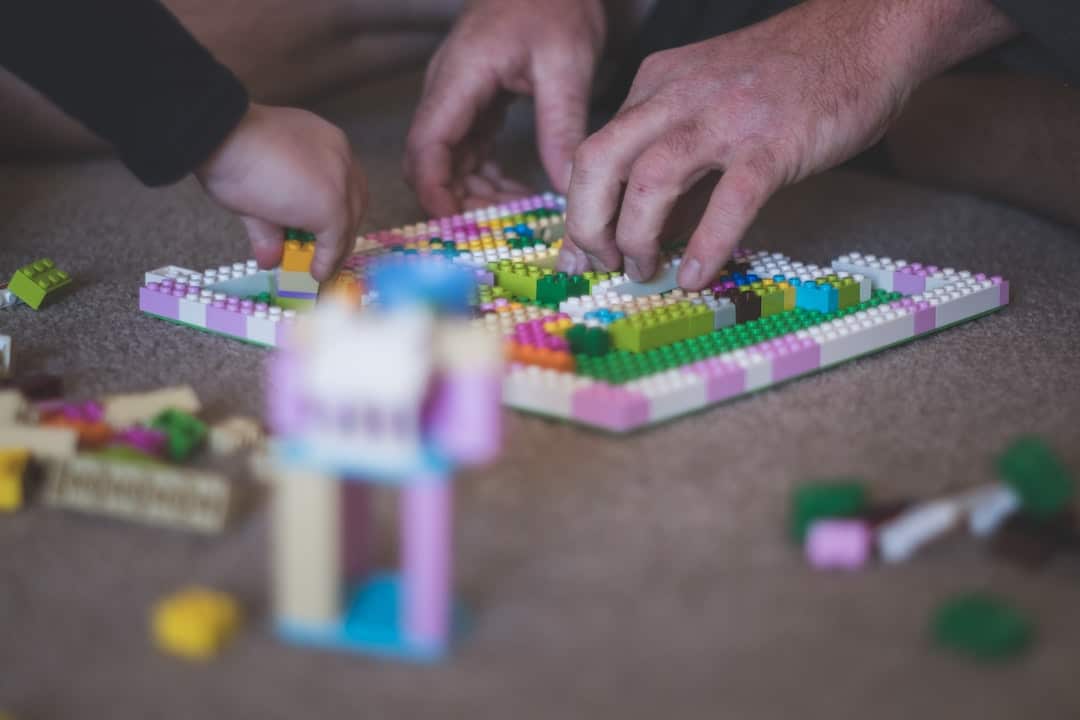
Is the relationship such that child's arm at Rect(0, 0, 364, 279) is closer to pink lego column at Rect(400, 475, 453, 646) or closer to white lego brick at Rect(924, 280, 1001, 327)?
pink lego column at Rect(400, 475, 453, 646)

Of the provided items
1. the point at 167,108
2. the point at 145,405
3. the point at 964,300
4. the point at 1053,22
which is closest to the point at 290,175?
the point at 167,108

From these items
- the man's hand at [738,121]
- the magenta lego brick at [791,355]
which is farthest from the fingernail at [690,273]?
the magenta lego brick at [791,355]

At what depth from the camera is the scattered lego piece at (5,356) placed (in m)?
1.08

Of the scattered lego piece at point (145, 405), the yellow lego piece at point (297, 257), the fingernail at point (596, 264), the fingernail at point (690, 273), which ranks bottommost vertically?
the fingernail at point (596, 264)

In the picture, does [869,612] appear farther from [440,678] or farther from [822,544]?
[440,678]

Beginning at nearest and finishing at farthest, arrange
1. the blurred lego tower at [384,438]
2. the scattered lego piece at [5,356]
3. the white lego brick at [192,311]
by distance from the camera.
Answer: the blurred lego tower at [384,438], the scattered lego piece at [5,356], the white lego brick at [192,311]

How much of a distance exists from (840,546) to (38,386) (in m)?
0.63

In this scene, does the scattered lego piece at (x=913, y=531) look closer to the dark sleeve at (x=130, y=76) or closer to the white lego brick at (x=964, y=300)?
the white lego brick at (x=964, y=300)

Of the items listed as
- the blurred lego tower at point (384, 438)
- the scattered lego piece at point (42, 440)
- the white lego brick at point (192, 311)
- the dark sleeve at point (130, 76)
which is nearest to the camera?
the blurred lego tower at point (384, 438)

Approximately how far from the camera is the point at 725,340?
3.63ft

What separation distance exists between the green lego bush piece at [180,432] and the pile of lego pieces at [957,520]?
1.38 feet

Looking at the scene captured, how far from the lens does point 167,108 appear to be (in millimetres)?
998

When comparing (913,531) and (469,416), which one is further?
(913,531)

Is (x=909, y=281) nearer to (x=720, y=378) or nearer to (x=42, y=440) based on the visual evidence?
(x=720, y=378)
